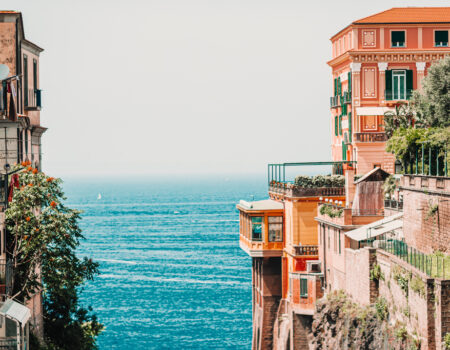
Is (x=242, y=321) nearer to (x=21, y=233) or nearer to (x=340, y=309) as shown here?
(x=340, y=309)

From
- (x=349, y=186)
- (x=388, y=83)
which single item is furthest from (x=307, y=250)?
(x=388, y=83)

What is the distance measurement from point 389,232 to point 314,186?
1475 centimetres

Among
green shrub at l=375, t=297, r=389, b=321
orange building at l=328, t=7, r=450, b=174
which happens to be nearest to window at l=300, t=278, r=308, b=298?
orange building at l=328, t=7, r=450, b=174

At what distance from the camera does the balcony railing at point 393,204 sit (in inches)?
1817

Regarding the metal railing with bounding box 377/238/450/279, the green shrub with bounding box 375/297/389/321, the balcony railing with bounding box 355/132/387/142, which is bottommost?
the green shrub with bounding box 375/297/389/321

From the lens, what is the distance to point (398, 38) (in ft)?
204

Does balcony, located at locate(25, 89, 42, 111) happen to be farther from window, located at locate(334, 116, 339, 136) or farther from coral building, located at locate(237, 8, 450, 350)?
window, located at locate(334, 116, 339, 136)

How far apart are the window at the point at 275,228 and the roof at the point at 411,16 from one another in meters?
13.7

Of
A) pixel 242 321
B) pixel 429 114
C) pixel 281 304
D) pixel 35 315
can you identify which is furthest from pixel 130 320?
pixel 35 315

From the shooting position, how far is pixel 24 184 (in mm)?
35125

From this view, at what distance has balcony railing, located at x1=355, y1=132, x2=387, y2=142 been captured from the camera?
6122 cm

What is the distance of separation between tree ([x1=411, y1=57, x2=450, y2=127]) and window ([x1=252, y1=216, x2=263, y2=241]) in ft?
40.4

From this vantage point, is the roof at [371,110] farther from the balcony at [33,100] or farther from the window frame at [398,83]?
the balcony at [33,100]

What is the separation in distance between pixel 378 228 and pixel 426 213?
6109mm
